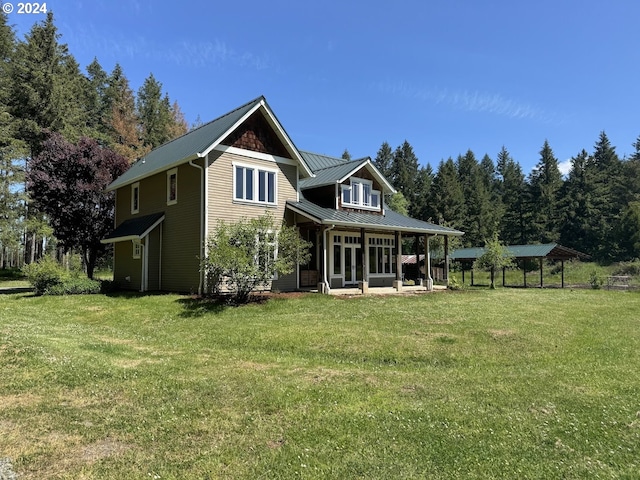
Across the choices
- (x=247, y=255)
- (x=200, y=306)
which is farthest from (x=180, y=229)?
(x=200, y=306)

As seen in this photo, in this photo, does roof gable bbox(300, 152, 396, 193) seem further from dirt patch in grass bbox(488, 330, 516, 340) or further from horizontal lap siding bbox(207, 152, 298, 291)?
dirt patch in grass bbox(488, 330, 516, 340)

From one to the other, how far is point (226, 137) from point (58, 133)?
695 inches

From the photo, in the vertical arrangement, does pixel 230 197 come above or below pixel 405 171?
below

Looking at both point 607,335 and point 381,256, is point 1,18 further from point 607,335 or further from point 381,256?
point 607,335

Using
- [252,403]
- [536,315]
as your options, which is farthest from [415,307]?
[252,403]

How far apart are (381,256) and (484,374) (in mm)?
17235

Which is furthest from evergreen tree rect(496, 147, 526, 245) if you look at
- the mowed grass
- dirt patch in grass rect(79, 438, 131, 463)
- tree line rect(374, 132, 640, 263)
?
dirt patch in grass rect(79, 438, 131, 463)

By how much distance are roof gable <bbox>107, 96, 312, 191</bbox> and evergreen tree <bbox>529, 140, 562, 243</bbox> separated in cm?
5615

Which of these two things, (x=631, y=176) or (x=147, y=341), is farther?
(x=631, y=176)

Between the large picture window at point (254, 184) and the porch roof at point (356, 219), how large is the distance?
42.8 inches

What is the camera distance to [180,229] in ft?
62.8

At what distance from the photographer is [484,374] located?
8.68 m

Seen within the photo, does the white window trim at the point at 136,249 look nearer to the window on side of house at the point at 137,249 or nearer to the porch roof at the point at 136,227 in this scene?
the window on side of house at the point at 137,249

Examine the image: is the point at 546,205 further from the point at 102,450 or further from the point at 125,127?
the point at 102,450
